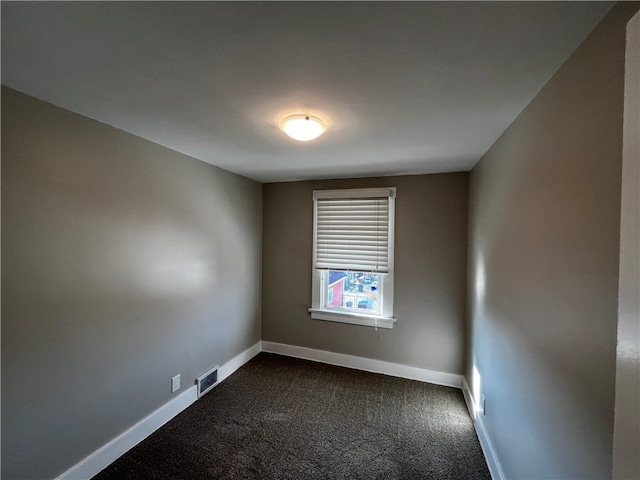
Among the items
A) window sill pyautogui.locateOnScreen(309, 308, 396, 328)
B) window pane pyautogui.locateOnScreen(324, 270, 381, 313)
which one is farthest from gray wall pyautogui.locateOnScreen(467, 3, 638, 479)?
window pane pyautogui.locateOnScreen(324, 270, 381, 313)

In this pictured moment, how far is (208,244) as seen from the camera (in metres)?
2.72

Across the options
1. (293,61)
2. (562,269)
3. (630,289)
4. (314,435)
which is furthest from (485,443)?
(293,61)

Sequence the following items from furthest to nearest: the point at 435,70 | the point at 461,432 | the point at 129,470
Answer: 1. the point at 461,432
2. the point at 129,470
3. the point at 435,70

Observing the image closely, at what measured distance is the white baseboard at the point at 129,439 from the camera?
5.49 feet

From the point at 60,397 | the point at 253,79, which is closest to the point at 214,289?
the point at 60,397

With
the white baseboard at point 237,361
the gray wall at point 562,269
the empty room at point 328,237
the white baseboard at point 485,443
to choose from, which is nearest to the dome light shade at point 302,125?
the empty room at point 328,237

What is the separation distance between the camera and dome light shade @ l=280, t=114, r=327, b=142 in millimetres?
1531

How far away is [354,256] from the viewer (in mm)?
3230

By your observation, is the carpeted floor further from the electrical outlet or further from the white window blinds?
the white window blinds

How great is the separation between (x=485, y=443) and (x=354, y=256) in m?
1.97

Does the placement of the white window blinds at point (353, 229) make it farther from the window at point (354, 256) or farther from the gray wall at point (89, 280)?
the gray wall at point (89, 280)

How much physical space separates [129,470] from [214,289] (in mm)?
1447

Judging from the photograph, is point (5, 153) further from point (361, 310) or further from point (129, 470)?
point (361, 310)

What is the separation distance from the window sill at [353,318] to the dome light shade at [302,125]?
88.3 inches
